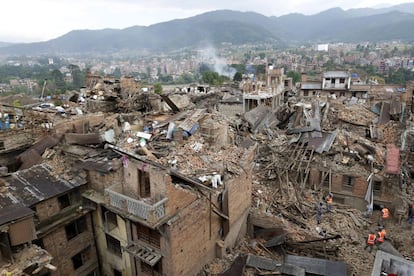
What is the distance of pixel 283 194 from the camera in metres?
21.8

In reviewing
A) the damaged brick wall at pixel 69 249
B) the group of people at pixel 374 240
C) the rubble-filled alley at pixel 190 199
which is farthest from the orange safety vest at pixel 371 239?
the damaged brick wall at pixel 69 249

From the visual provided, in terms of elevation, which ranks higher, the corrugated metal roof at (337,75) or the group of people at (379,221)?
the corrugated metal roof at (337,75)

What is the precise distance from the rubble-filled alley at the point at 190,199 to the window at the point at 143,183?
0.21ft

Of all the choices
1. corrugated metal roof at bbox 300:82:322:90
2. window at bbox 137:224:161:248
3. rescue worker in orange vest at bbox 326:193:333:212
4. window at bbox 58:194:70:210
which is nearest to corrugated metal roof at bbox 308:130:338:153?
rescue worker in orange vest at bbox 326:193:333:212

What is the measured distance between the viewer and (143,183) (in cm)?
1369

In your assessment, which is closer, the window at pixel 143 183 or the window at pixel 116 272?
the window at pixel 143 183

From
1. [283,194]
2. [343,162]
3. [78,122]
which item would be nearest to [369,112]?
[343,162]

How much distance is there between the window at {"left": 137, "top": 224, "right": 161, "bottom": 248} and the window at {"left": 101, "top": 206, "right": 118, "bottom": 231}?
1.97m

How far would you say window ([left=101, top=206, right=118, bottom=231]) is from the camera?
14928 millimetres

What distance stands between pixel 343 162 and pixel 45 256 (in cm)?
2106

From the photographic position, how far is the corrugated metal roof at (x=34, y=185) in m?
12.9

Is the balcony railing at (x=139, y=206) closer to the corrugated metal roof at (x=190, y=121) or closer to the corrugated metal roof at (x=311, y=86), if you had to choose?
the corrugated metal roof at (x=190, y=121)

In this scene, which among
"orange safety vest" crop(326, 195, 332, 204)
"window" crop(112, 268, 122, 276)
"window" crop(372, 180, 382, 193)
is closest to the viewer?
"window" crop(112, 268, 122, 276)

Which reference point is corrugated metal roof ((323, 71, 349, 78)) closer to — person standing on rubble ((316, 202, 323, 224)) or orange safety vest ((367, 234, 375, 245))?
person standing on rubble ((316, 202, 323, 224))
